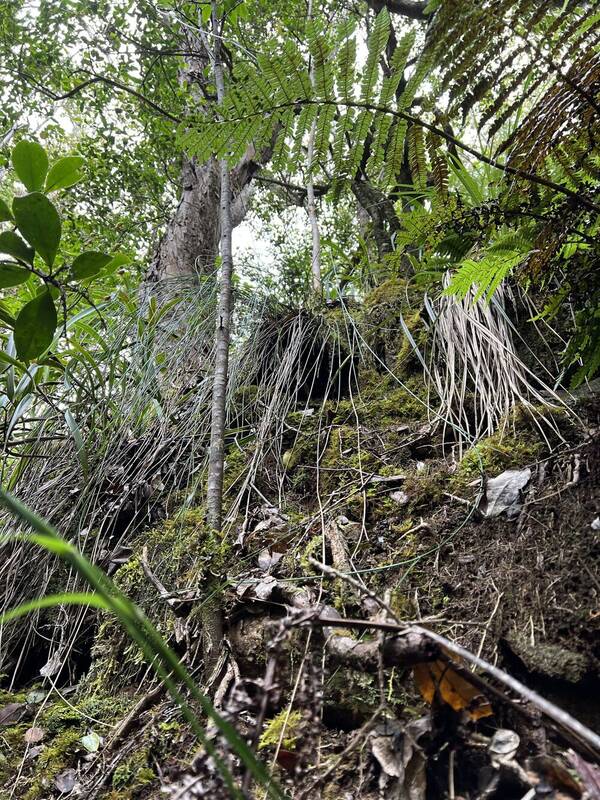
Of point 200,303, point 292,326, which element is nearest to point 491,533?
point 292,326

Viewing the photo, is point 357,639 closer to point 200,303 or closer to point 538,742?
point 538,742

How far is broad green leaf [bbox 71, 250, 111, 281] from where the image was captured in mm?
1595

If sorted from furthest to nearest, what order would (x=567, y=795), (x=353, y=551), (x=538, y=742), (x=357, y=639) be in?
(x=353, y=551), (x=357, y=639), (x=538, y=742), (x=567, y=795)

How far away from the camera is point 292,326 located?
2309 mm

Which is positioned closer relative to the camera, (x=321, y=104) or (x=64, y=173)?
(x=321, y=104)

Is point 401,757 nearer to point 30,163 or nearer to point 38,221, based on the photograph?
point 38,221

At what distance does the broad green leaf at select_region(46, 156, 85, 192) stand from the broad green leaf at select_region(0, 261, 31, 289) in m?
0.27

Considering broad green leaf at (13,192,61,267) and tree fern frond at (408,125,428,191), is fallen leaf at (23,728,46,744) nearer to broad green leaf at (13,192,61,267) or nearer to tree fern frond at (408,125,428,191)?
broad green leaf at (13,192,61,267)

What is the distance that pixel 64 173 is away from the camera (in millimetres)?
1474

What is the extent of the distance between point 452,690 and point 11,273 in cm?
159

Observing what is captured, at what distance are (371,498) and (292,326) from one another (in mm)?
1181

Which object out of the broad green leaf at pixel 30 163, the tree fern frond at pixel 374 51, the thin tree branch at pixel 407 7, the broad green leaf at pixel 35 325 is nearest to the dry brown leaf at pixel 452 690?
the tree fern frond at pixel 374 51

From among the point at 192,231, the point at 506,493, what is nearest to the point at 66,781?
the point at 506,493

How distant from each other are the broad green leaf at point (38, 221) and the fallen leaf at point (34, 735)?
1.29 metres
